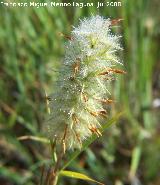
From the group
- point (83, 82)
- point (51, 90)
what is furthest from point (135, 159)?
point (83, 82)

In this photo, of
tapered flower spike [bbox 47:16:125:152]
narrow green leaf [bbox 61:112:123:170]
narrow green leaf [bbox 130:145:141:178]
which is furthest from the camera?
narrow green leaf [bbox 130:145:141:178]

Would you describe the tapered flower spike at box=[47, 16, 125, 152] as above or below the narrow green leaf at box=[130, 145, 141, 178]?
above

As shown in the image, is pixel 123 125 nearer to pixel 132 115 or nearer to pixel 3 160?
pixel 132 115

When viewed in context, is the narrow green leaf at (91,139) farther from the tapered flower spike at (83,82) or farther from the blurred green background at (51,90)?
the blurred green background at (51,90)

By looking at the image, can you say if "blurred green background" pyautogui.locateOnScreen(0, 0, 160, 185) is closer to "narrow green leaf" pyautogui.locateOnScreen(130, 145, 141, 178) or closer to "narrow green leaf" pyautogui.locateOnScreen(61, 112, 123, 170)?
"narrow green leaf" pyautogui.locateOnScreen(130, 145, 141, 178)

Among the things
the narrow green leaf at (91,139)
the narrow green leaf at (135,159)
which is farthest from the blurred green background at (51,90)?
the narrow green leaf at (91,139)

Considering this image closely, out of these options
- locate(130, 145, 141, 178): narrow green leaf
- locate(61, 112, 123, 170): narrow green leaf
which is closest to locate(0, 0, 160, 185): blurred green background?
locate(130, 145, 141, 178): narrow green leaf

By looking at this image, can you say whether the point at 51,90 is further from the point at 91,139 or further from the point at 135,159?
the point at 91,139
